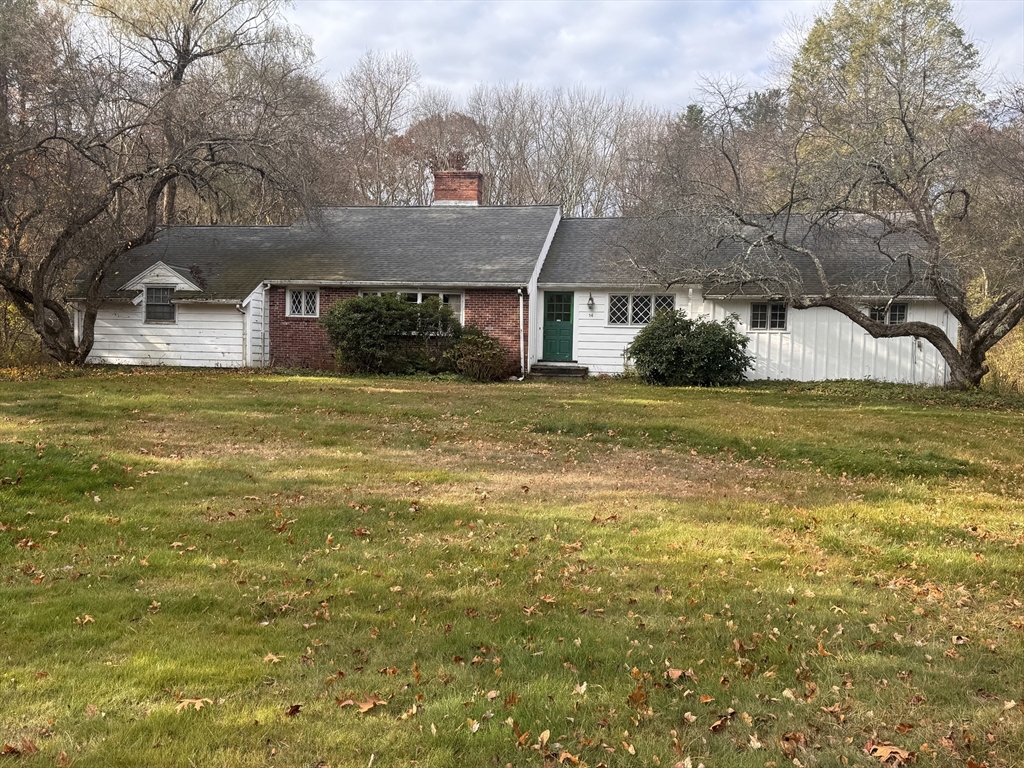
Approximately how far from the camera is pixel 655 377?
61.7ft

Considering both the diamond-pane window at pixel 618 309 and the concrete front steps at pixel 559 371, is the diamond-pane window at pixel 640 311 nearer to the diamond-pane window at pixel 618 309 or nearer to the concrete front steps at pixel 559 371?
the diamond-pane window at pixel 618 309

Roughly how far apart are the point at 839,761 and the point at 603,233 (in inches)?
834

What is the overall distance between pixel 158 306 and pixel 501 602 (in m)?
20.1

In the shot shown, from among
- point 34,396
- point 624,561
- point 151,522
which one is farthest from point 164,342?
point 624,561

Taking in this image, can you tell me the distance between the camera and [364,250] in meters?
22.9

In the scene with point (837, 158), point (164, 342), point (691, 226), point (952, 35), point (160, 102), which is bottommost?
point (164, 342)

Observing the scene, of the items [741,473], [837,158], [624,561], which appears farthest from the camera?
[837,158]

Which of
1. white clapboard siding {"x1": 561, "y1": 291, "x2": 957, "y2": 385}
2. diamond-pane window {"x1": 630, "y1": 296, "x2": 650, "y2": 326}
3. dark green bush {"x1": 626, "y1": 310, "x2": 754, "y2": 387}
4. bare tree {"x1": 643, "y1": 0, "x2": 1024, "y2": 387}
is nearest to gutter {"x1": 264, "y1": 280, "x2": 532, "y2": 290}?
diamond-pane window {"x1": 630, "y1": 296, "x2": 650, "y2": 326}

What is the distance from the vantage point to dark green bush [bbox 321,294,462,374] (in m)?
19.3

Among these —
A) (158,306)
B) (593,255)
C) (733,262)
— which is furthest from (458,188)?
(733,262)

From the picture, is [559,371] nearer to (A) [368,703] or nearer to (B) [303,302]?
(B) [303,302]

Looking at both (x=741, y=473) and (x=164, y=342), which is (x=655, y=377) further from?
(x=164, y=342)

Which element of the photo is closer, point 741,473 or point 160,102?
point 741,473

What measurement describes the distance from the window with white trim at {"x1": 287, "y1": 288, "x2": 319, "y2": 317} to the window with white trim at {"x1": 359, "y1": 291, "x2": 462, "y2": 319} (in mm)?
1398
